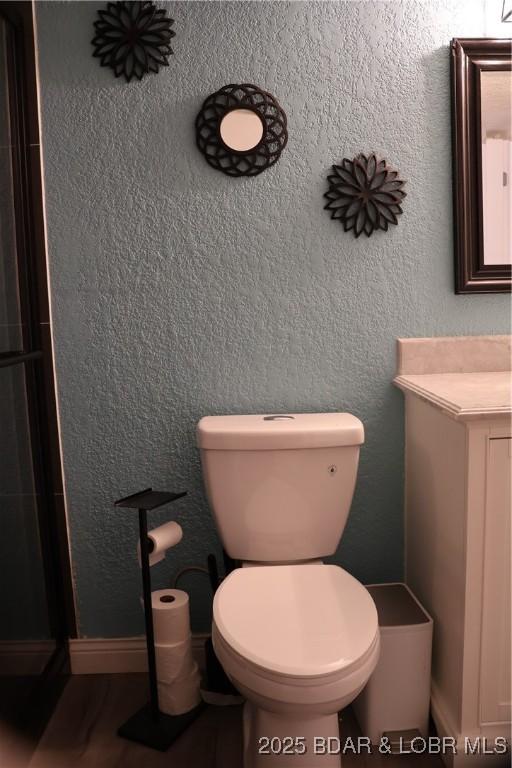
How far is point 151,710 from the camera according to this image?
6.12 ft

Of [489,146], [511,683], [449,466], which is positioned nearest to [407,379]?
[449,466]

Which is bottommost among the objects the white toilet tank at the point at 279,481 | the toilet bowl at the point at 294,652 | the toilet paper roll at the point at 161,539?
the toilet bowl at the point at 294,652

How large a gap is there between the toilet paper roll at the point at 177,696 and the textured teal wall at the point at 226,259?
0.31 meters

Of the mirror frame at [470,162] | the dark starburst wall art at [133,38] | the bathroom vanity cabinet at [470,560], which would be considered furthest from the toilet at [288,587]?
the dark starburst wall art at [133,38]

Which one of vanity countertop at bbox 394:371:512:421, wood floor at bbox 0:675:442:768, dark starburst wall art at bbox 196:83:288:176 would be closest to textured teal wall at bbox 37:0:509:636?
dark starburst wall art at bbox 196:83:288:176

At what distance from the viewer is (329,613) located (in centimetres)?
155

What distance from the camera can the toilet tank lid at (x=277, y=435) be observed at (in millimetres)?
1837

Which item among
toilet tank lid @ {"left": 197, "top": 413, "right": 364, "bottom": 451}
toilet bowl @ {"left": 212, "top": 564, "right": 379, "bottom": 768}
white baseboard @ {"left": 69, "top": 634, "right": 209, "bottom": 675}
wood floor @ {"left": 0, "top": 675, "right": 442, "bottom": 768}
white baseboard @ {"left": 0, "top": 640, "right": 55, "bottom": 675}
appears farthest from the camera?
white baseboard @ {"left": 69, "top": 634, "right": 209, "bottom": 675}

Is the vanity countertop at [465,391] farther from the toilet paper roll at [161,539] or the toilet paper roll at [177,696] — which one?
the toilet paper roll at [177,696]

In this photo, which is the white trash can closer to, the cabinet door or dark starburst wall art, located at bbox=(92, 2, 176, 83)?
the cabinet door

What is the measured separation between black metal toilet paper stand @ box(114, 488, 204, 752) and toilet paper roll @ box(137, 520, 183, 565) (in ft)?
0.06

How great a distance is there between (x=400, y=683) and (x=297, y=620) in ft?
1.49

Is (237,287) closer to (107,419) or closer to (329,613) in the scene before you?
(107,419)

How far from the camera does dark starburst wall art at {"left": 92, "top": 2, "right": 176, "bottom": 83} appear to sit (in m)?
1.92
